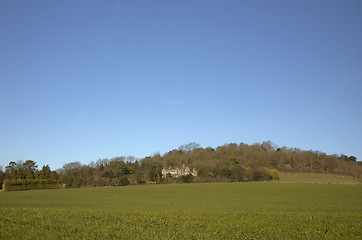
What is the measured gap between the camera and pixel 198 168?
397 feet

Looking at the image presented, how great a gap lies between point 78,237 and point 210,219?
8873 mm

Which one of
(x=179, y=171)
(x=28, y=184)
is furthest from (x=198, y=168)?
(x=28, y=184)

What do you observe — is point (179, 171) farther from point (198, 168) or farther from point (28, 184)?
point (28, 184)

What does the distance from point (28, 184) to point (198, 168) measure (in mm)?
63979

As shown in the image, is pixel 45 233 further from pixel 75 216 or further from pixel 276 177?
pixel 276 177

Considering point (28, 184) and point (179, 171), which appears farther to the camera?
point (179, 171)

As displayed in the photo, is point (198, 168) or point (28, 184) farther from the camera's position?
point (198, 168)

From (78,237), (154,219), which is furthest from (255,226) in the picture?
(78,237)

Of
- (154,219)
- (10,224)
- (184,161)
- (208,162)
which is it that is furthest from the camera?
(184,161)

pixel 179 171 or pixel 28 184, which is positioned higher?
pixel 179 171

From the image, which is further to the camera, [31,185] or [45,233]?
[31,185]

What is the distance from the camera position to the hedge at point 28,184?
7544 centimetres

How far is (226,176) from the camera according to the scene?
106938mm

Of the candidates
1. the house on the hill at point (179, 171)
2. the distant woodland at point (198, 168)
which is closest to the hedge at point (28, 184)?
the distant woodland at point (198, 168)
